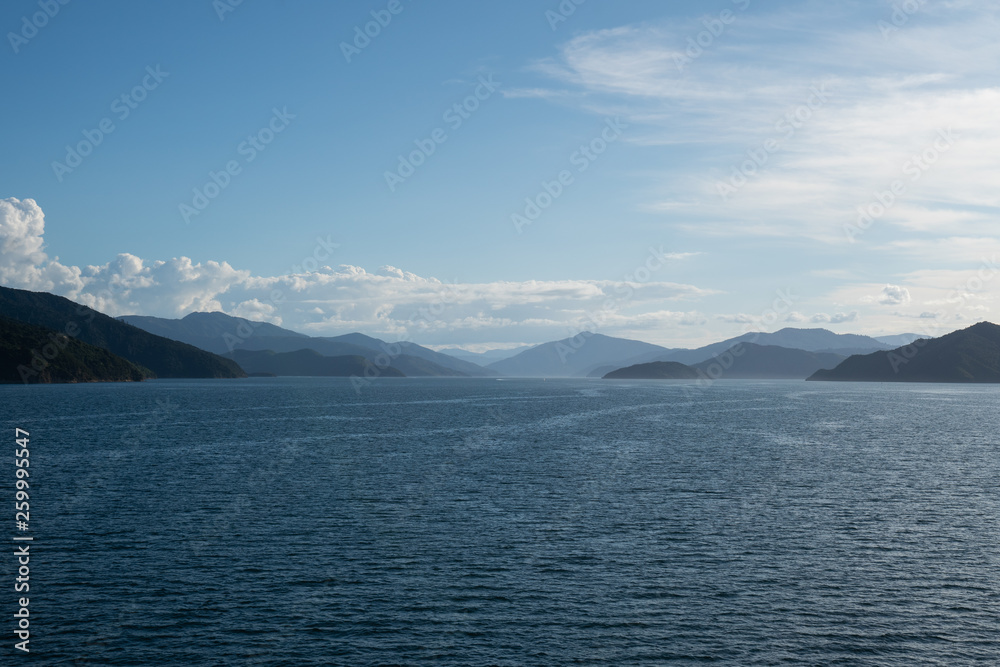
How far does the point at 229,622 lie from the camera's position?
110ft

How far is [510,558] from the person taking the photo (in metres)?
44.0

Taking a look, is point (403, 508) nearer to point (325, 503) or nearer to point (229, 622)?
point (325, 503)

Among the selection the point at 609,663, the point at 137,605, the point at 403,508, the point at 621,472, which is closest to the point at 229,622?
the point at 137,605

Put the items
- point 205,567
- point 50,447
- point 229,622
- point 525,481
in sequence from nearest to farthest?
point 229,622, point 205,567, point 525,481, point 50,447

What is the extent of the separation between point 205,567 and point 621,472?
51.6 meters

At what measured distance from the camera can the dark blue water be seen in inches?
1243

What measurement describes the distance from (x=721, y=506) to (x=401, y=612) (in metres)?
36.8

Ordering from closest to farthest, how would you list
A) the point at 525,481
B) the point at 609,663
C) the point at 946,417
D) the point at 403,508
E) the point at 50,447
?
1. the point at 609,663
2. the point at 403,508
3. the point at 525,481
4. the point at 50,447
5. the point at 946,417

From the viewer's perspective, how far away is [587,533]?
166 ft

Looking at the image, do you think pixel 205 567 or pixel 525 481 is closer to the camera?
pixel 205 567

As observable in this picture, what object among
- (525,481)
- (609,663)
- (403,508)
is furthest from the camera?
(525,481)

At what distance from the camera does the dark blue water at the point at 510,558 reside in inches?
1243

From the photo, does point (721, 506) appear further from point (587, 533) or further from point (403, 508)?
point (403, 508)

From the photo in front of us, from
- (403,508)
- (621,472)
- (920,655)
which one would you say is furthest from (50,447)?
(920,655)
